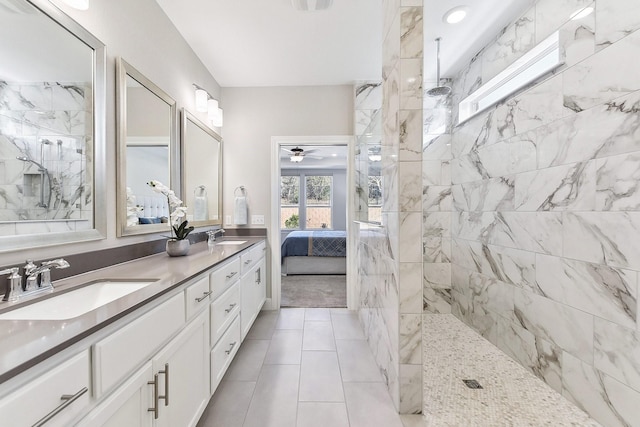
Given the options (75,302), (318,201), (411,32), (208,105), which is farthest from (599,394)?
(318,201)

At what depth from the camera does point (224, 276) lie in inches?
70.2

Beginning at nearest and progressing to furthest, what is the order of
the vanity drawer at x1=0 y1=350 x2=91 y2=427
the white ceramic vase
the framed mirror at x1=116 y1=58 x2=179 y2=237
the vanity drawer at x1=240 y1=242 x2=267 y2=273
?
the vanity drawer at x1=0 y1=350 x2=91 y2=427 → the framed mirror at x1=116 y1=58 x2=179 y2=237 → the white ceramic vase → the vanity drawer at x1=240 y1=242 x2=267 y2=273

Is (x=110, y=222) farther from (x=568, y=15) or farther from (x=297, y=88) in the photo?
(x=568, y=15)

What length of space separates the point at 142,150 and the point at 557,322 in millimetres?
2926

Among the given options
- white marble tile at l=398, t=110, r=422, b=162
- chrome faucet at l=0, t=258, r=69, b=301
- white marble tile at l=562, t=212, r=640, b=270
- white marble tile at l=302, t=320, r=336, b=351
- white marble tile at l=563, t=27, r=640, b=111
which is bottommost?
white marble tile at l=302, t=320, r=336, b=351

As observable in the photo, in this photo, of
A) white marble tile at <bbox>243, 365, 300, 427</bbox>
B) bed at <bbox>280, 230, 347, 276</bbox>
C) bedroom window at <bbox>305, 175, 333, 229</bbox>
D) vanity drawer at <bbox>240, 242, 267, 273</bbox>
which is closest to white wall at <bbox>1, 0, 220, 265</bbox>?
vanity drawer at <bbox>240, 242, 267, 273</bbox>

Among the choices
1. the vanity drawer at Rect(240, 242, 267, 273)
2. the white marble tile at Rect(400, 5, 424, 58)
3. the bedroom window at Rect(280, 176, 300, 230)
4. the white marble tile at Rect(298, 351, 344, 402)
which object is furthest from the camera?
the bedroom window at Rect(280, 176, 300, 230)

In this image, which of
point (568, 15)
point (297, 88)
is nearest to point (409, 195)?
point (568, 15)

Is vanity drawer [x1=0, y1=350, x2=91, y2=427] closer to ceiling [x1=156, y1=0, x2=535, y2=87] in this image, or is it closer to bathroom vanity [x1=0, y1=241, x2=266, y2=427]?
bathroom vanity [x1=0, y1=241, x2=266, y2=427]

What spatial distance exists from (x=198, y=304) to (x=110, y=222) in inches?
28.4

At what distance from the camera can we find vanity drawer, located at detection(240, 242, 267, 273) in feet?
7.48

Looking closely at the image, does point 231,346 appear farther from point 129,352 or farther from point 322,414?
point 129,352

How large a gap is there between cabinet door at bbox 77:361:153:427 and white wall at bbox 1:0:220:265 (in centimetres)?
69

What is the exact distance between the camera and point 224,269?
178cm
